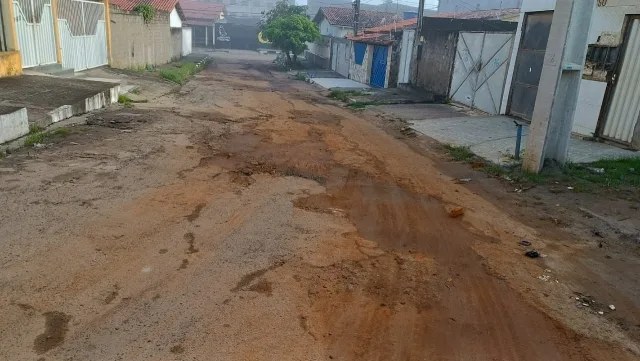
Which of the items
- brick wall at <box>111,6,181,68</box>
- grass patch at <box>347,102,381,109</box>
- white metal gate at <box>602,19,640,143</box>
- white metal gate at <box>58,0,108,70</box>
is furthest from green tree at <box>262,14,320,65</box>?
white metal gate at <box>602,19,640,143</box>

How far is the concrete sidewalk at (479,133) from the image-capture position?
9430 millimetres

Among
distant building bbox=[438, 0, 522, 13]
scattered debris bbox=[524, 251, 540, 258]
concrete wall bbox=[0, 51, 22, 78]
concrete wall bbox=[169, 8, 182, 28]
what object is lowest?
scattered debris bbox=[524, 251, 540, 258]

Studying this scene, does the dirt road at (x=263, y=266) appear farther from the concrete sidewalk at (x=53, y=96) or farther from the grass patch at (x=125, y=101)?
the grass patch at (x=125, y=101)

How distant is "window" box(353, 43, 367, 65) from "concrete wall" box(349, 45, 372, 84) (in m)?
0.21

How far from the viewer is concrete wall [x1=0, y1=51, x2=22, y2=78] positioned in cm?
1124

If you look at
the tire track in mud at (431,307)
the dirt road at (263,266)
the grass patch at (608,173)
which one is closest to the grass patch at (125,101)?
the dirt road at (263,266)

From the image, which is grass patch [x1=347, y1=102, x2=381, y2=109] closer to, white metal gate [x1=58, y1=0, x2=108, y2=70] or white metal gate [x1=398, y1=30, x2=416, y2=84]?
white metal gate [x1=398, y1=30, x2=416, y2=84]

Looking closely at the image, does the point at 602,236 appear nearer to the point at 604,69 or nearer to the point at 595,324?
the point at 595,324

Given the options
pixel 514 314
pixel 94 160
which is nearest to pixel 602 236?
pixel 514 314

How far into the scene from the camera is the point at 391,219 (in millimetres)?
5898

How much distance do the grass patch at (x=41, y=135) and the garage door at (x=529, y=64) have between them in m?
11.3

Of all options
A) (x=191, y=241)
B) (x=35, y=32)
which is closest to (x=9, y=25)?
(x=35, y=32)

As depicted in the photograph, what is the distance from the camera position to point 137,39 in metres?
21.5

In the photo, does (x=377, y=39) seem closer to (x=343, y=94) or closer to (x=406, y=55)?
(x=406, y=55)
